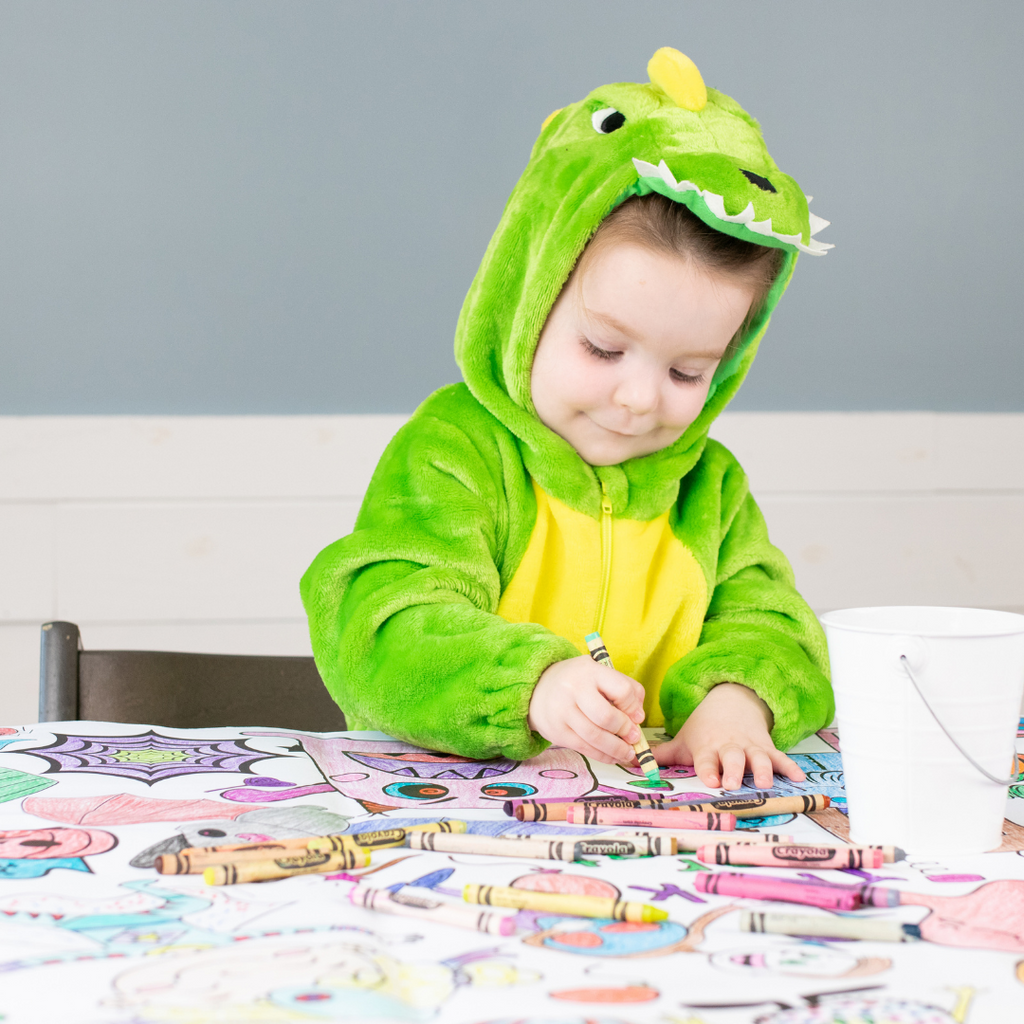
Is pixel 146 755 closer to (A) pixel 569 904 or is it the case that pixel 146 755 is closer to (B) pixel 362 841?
(B) pixel 362 841

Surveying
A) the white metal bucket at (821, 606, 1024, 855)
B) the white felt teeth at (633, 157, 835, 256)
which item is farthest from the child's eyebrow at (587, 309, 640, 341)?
the white metal bucket at (821, 606, 1024, 855)

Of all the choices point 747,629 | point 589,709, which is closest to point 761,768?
point 589,709

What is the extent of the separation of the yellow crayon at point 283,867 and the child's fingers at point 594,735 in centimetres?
20

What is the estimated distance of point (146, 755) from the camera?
712mm

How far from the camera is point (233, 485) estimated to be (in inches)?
63.2

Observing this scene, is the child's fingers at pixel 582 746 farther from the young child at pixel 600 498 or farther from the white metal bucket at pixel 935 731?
the white metal bucket at pixel 935 731

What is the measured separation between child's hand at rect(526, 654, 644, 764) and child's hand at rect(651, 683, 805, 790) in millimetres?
58

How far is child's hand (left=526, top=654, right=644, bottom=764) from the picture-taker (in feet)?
2.17

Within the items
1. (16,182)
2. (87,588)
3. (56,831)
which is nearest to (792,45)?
(16,182)

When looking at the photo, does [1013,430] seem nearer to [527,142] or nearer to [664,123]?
[527,142]

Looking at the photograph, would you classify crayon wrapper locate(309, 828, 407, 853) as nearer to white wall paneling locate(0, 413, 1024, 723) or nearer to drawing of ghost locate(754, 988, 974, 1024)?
drawing of ghost locate(754, 988, 974, 1024)

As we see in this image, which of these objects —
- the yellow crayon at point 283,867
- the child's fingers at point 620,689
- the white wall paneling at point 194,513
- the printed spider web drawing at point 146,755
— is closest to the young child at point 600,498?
the child's fingers at point 620,689

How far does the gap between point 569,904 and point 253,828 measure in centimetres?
20

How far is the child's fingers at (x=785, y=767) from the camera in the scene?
712 mm
